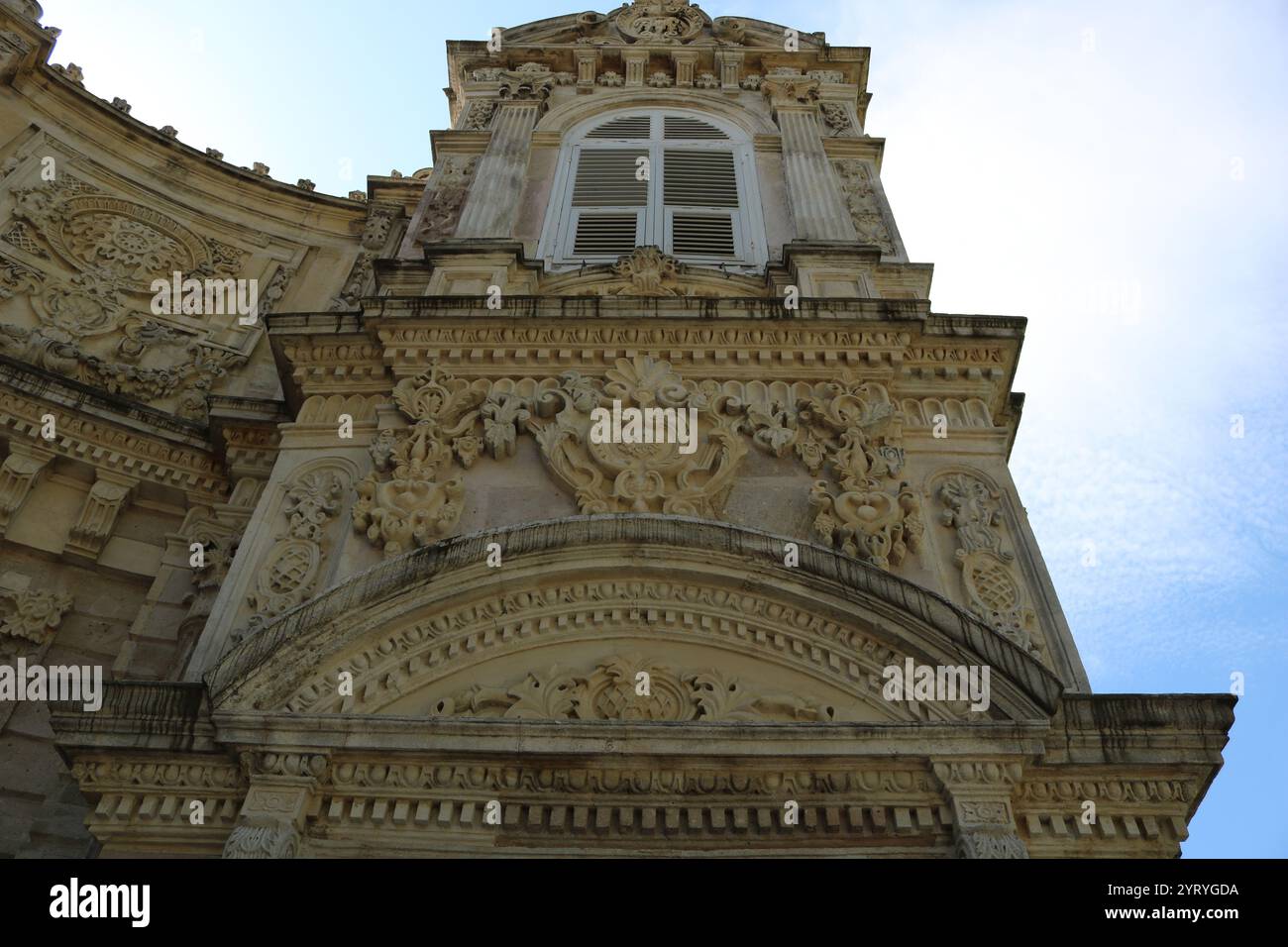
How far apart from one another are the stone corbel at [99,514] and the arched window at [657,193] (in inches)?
208

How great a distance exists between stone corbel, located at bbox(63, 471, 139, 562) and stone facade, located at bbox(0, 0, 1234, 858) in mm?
36

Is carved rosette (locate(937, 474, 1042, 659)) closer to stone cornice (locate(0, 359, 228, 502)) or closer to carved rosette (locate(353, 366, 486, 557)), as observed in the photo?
carved rosette (locate(353, 366, 486, 557))

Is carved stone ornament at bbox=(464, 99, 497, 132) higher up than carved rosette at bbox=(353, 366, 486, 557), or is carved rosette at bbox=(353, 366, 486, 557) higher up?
carved stone ornament at bbox=(464, 99, 497, 132)

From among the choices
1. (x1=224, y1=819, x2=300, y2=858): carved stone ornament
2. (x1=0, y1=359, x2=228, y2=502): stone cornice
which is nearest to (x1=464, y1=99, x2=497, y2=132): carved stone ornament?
(x1=0, y1=359, x2=228, y2=502): stone cornice

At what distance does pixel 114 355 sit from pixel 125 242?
7.03 feet

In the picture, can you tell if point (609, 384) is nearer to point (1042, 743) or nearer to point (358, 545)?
point (358, 545)

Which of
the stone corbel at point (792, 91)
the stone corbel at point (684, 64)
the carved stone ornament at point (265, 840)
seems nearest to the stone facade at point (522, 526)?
the carved stone ornament at point (265, 840)

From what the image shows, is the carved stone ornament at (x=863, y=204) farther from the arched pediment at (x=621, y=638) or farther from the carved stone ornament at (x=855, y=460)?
the arched pediment at (x=621, y=638)

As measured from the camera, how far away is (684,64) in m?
17.5

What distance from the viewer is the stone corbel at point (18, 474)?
10889 mm

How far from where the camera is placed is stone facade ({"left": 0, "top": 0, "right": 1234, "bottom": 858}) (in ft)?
23.9

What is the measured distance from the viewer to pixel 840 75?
17.5 metres

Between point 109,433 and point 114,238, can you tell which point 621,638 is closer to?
point 109,433
